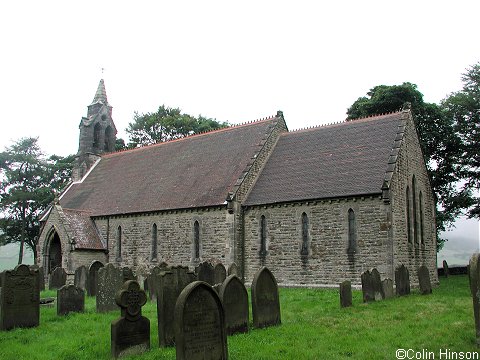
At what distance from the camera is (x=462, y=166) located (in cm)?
3409

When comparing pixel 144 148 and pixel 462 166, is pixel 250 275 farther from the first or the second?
pixel 462 166

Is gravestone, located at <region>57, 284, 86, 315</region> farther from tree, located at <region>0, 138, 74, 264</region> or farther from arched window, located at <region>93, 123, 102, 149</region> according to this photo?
tree, located at <region>0, 138, 74, 264</region>

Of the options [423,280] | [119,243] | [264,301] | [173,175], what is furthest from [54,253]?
[264,301]

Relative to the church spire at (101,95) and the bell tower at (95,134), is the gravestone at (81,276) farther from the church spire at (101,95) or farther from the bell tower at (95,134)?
the church spire at (101,95)

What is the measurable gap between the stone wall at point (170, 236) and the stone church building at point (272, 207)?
0.06 m

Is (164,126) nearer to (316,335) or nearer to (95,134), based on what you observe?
(95,134)

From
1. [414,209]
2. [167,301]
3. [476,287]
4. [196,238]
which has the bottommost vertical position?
[167,301]

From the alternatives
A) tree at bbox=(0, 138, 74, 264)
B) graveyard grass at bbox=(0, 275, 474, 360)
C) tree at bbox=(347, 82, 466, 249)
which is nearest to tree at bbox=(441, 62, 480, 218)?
tree at bbox=(347, 82, 466, 249)

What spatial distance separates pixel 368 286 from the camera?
53.3ft

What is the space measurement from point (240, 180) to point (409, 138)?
858 centimetres

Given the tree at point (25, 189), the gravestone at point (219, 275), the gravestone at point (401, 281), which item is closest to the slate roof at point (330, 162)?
the gravestone at point (401, 281)

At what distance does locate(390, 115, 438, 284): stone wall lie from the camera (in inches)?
842

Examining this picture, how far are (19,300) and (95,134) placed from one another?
27685 millimetres

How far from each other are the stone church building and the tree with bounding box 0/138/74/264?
45.8ft
